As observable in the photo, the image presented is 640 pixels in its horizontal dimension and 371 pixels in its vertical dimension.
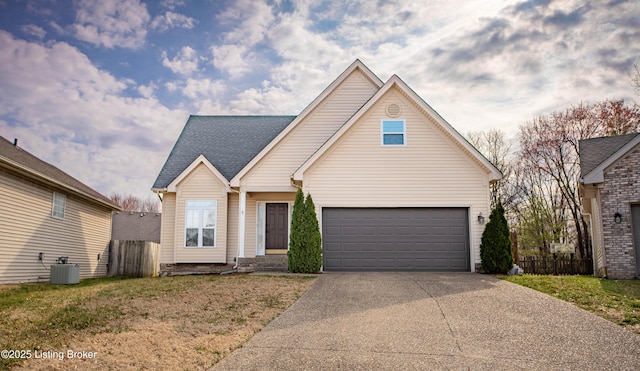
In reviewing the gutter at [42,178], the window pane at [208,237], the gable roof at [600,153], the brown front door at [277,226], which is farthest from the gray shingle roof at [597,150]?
the gutter at [42,178]

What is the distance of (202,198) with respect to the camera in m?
18.4

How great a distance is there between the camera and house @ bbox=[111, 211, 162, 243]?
116 ft

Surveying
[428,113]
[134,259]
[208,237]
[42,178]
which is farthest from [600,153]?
[134,259]

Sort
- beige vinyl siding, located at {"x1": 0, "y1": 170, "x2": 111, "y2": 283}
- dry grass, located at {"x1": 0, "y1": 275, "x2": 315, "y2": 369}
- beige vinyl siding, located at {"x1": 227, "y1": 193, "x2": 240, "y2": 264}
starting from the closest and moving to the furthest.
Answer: dry grass, located at {"x1": 0, "y1": 275, "x2": 315, "y2": 369} → beige vinyl siding, located at {"x1": 0, "y1": 170, "x2": 111, "y2": 283} → beige vinyl siding, located at {"x1": 227, "y1": 193, "x2": 240, "y2": 264}

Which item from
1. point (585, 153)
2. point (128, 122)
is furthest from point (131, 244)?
point (585, 153)

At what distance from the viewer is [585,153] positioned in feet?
58.9

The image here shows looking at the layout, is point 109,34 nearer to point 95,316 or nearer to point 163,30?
point 163,30

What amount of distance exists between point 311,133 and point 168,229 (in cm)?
684

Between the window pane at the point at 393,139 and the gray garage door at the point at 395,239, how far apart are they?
2.28 meters

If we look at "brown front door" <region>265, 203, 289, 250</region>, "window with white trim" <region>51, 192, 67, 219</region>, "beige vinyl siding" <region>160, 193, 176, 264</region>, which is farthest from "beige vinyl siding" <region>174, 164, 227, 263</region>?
"window with white trim" <region>51, 192, 67, 219</region>

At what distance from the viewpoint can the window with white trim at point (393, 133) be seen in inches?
639

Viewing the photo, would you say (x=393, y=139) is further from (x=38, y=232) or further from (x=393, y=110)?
(x=38, y=232)

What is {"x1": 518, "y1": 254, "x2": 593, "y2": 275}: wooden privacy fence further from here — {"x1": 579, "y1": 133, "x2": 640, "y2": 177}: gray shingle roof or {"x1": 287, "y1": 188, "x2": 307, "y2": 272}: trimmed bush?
{"x1": 287, "y1": 188, "x2": 307, "y2": 272}: trimmed bush

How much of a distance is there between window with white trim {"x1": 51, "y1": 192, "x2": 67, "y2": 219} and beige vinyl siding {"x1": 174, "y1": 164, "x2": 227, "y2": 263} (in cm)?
442
